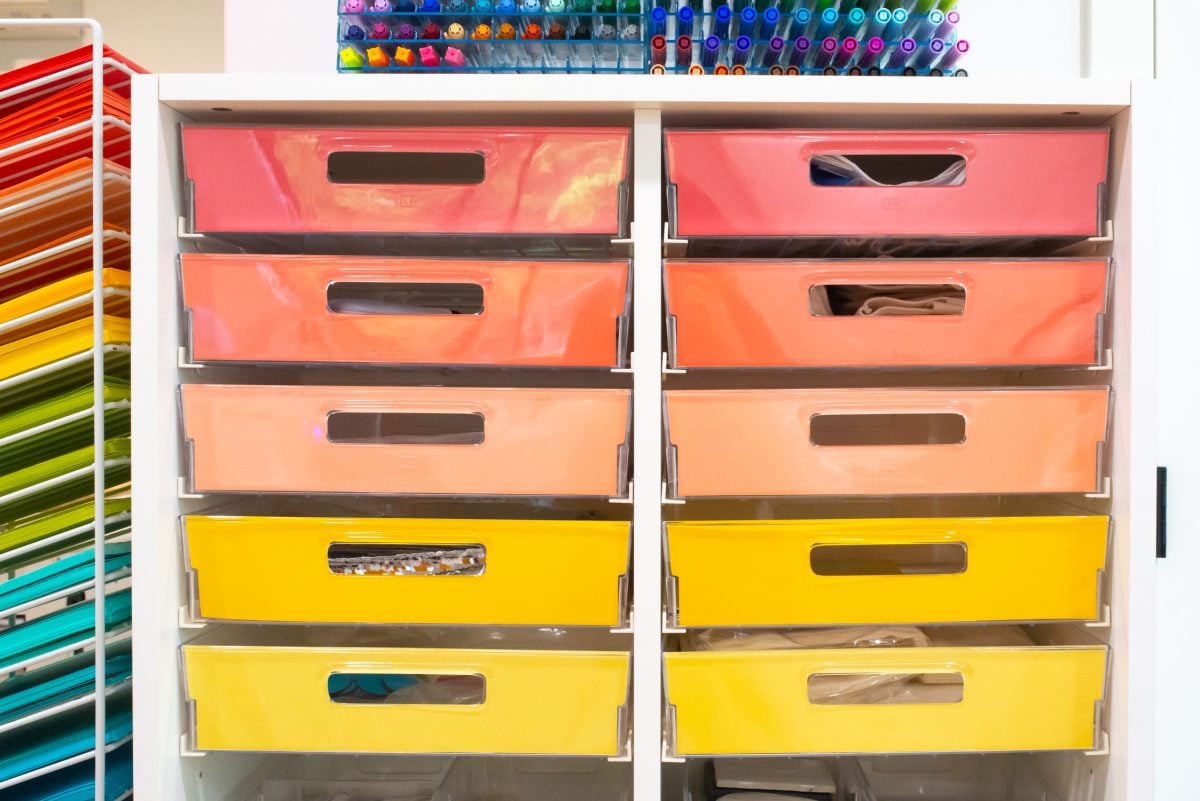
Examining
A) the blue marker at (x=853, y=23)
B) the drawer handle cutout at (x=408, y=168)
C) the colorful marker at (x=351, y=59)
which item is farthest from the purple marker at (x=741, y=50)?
the colorful marker at (x=351, y=59)

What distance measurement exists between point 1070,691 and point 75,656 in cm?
106

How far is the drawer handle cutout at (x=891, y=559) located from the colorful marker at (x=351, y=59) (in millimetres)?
778

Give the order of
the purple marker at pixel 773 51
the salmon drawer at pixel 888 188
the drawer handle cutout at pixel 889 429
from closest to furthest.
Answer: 1. the salmon drawer at pixel 888 188
2. the purple marker at pixel 773 51
3. the drawer handle cutout at pixel 889 429

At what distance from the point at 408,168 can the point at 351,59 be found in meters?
0.14

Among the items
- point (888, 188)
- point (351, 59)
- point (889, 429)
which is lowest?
point (889, 429)

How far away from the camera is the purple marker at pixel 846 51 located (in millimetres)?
812

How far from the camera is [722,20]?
86 cm

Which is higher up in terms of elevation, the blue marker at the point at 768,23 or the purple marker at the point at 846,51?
the blue marker at the point at 768,23

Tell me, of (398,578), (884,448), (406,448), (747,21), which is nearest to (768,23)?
(747,21)

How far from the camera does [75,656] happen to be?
0.82 metres

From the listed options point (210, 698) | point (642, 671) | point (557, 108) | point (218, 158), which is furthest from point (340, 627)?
point (557, 108)

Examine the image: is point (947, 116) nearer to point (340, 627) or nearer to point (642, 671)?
point (642, 671)

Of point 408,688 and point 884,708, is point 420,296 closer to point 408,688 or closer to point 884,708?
point 408,688

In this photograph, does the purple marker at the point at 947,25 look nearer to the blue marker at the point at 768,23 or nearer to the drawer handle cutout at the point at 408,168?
the blue marker at the point at 768,23
